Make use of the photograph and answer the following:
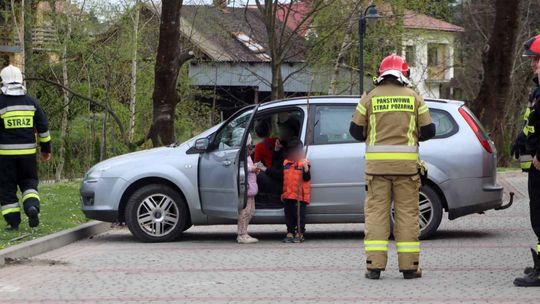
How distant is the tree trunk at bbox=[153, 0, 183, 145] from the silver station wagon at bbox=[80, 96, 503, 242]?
23.0 ft

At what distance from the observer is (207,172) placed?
12.0 meters

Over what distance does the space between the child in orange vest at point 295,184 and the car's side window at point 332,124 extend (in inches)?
12.5

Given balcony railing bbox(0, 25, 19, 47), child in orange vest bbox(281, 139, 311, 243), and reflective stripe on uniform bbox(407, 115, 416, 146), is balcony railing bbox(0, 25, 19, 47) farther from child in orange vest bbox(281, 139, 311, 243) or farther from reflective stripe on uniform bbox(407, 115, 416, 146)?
reflective stripe on uniform bbox(407, 115, 416, 146)

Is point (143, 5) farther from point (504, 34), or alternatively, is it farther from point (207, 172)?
point (207, 172)

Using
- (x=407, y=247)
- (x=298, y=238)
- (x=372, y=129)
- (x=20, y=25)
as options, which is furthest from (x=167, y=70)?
(x=20, y=25)

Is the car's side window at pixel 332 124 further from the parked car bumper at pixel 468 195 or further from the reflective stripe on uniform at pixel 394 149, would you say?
the reflective stripe on uniform at pixel 394 149

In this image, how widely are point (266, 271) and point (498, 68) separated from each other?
16.9 metres

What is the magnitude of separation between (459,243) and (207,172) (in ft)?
9.77

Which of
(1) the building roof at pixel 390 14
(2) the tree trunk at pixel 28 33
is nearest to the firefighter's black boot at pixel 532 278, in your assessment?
(1) the building roof at pixel 390 14

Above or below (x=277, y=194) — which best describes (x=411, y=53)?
above

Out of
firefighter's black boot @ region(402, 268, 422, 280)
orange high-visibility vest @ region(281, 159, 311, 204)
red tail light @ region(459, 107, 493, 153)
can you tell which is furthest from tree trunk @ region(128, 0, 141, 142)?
firefighter's black boot @ region(402, 268, 422, 280)

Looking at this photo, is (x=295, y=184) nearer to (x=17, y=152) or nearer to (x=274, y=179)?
(x=274, y=179)

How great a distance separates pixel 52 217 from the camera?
1398 centimetres

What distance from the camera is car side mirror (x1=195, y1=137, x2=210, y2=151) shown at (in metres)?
12.1
